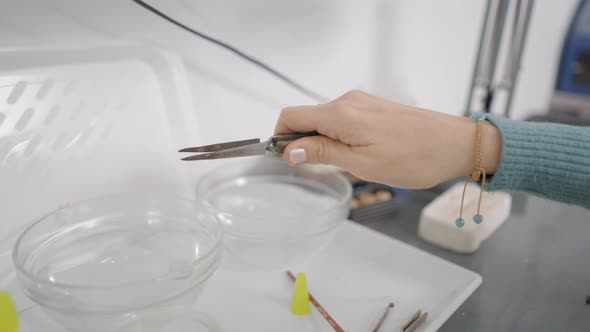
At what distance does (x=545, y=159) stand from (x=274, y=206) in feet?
1.21

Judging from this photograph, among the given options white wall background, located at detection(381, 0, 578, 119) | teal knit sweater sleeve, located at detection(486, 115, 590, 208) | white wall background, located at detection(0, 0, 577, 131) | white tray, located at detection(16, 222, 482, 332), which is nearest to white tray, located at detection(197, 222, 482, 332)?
white tray, located at detection(16, 222, 482, 332)

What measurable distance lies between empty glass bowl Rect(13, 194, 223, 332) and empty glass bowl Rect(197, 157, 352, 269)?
57 millimetres

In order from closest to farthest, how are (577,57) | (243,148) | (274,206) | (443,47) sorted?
(243,148), (274,206), (443,47), (577,57)

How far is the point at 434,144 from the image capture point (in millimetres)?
488

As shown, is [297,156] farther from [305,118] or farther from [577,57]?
[577,57]

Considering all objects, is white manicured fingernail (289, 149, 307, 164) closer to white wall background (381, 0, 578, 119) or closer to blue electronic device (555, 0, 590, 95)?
white wall background (381, 0, 578, 119)

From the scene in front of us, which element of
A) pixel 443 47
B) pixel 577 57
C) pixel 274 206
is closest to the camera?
pixel 274 206

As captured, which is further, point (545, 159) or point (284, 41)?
point (284, 41)

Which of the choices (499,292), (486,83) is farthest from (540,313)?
(486,83)

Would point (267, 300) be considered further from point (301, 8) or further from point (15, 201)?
point (301, 8)

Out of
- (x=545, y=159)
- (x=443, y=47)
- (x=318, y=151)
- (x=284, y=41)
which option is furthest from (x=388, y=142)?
(x=443, y=47)

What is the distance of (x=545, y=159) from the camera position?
0.50 meters

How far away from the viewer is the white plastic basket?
460 mm

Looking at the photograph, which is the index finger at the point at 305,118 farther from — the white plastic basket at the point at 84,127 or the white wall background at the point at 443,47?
the white wall background at the point at 443,47
